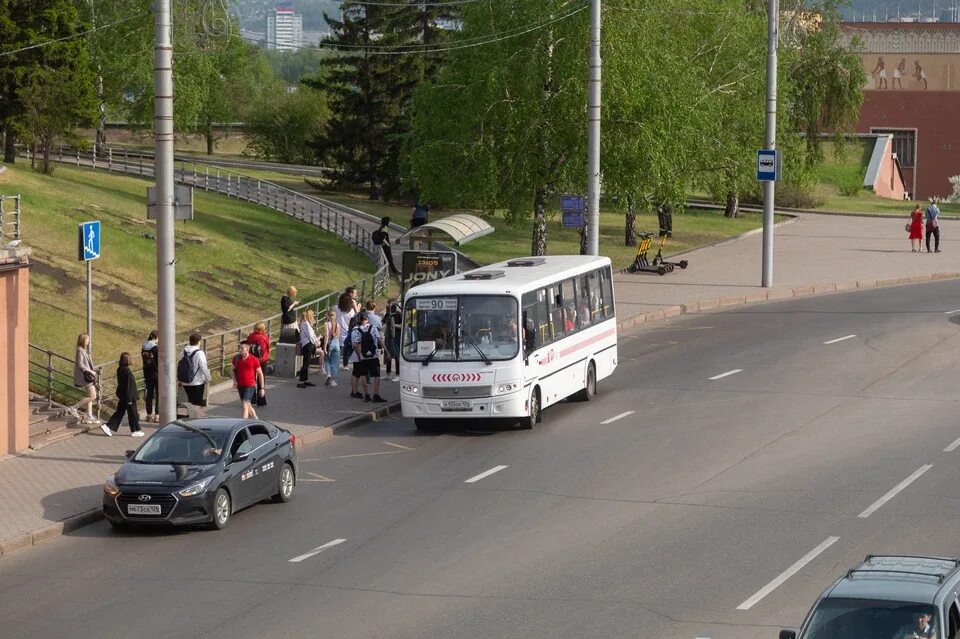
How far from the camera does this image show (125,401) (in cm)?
2445

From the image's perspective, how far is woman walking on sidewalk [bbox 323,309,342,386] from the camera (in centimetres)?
2912

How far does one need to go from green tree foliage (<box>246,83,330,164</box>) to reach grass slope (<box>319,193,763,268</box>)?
80.7 feet

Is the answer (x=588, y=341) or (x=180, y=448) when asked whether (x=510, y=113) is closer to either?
(x=588, y=341)

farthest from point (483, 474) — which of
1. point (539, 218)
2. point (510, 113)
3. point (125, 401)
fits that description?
point (539, 218)

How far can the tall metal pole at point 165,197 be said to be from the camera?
21781 mm

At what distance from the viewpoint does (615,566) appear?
53.5 ft

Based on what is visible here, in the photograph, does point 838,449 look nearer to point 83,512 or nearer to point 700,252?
point 83,512

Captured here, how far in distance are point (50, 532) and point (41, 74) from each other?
3889 cm

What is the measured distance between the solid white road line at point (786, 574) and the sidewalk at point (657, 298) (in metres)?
9.18

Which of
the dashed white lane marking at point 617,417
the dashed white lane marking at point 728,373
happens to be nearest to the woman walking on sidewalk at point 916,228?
the dashed white lane marking at point 728,373

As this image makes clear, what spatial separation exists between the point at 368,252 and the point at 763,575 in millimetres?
36920

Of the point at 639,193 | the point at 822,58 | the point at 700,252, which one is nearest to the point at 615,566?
the point at 639,193

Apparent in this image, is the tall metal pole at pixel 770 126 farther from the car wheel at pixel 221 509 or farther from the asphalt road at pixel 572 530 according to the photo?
the car wheel at pixel 221 509

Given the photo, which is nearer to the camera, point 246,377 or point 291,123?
point 246,377
